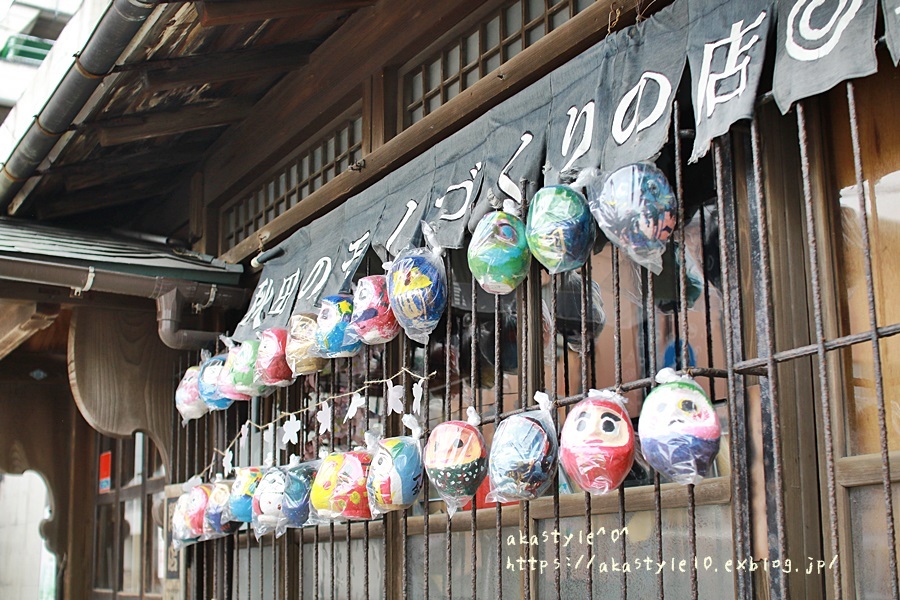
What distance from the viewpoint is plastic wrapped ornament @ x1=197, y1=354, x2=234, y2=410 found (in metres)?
5.71

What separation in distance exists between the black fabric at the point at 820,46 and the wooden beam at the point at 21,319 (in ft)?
16.7

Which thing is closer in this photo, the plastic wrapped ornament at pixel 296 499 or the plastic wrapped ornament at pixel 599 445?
the plastic wrapped ornament at pixel 599 445

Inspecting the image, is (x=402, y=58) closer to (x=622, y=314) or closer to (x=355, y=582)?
(x=622, y=314)

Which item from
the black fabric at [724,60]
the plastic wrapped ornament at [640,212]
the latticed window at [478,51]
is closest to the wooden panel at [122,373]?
the latticed window at [478,51]

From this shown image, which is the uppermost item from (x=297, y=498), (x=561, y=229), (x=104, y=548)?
(x=561, y=229)

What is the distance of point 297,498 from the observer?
4820 millimetres

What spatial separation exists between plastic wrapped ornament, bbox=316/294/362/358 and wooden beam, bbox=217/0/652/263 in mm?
830

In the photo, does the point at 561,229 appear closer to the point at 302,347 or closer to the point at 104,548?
the point at 302,347

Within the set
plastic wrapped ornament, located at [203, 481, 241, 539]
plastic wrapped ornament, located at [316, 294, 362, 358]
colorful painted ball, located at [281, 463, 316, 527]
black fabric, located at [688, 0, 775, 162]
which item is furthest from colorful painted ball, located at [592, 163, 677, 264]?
plastic wrapped ornament, located at [203, 481, 241, 539]

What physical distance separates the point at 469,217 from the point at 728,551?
1.68 metres

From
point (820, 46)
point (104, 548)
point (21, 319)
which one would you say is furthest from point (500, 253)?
point (104, 548)

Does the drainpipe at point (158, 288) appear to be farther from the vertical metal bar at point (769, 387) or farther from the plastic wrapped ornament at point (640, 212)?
the vertical metal bar at point (769, 387)

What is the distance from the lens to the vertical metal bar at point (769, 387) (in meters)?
2.69

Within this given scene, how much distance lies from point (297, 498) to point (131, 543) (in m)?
4.62
